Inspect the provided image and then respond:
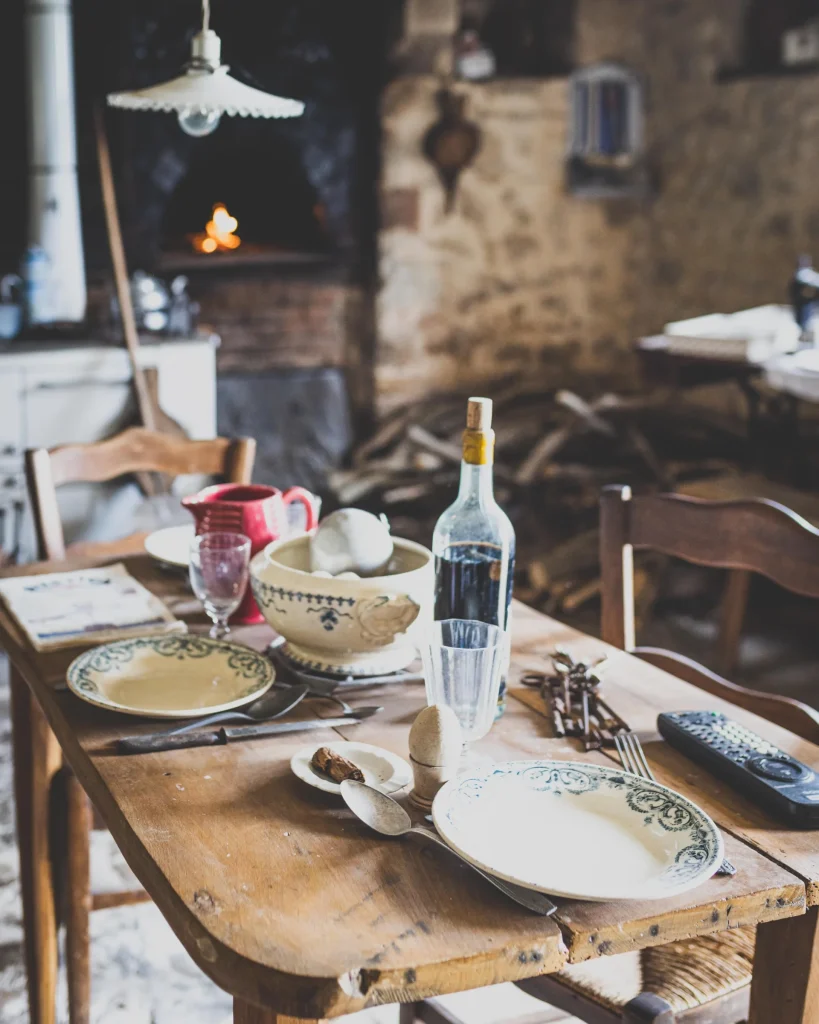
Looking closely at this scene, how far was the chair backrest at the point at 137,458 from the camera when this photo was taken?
2.12 meters

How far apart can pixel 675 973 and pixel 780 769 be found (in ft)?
1.07

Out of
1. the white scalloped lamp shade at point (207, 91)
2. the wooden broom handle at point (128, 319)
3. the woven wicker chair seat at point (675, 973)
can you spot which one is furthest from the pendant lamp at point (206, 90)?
the wooden broom handle at point (128, 319)

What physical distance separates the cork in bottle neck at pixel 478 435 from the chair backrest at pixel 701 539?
1.55 ft

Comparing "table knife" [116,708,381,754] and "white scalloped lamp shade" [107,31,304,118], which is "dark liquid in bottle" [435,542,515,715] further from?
"white scalloped lamp shade" [107,31,304,118]

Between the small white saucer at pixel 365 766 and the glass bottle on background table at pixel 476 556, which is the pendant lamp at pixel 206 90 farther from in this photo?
the small white saucer at pixel 365 766

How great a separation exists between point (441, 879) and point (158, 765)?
0.34 meters

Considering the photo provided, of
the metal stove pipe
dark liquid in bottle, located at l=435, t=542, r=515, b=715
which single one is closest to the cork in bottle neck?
dark liquid in bottle, located at l=435, t=542, r=515, b=715

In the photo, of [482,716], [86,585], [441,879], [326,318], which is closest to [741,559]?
[482,716]

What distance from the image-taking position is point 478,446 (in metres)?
1.28

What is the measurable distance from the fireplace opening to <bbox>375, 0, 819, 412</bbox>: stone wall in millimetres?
353

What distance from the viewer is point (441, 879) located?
3.12 feet

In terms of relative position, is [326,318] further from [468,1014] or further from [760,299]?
[468,1014]

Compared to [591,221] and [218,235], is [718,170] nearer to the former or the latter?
[591,221]

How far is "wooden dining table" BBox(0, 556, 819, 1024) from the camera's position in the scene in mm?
843
